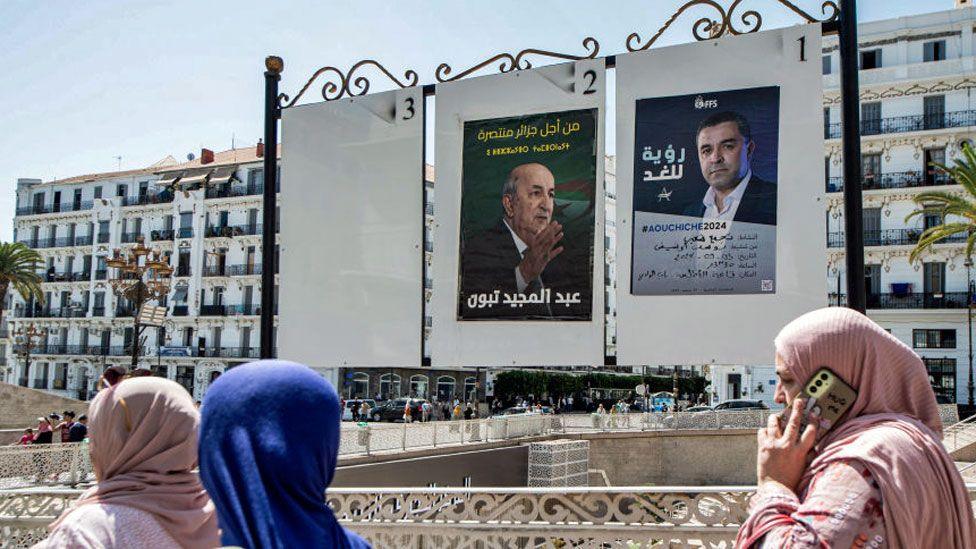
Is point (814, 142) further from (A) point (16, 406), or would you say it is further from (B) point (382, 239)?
(A) point (16, 406)

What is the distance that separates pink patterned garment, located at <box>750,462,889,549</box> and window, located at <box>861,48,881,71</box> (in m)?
42.0

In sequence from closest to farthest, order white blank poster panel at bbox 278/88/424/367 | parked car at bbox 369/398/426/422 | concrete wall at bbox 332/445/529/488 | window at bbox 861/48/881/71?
white blank poster panel at bbox 278/88/424/367
concrete wall at bbox 332/445/529/488
parked car at bbox 369/398/426/422
window at bbox 861/48/881/71

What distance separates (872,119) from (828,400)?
4168 centimetres

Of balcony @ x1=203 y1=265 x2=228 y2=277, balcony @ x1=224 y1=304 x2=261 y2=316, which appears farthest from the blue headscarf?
balcony @ x1=203 y1=265 x2=228 y2=277

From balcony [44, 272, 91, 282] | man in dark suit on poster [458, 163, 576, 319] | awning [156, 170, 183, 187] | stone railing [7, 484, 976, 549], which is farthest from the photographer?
balcony [44, 272, 91, 282]

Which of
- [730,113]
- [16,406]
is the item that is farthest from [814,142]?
[16,406]

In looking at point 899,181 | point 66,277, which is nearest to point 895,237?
point 899,181

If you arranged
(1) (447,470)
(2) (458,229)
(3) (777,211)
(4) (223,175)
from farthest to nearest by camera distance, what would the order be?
(4) (223,175) → (1) (447,470) → (2) (458,229) → (3) (777,211)

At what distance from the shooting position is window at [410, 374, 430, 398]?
50.9m

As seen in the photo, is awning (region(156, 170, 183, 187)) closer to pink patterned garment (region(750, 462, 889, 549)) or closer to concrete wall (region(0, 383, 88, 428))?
concrete wall (region(0, 383, 88, 428))

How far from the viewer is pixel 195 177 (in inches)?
2105

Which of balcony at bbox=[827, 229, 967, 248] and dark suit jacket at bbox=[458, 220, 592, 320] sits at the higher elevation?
balcony at bbox=[827, 229, 967, 248]

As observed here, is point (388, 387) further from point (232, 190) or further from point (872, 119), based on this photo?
point (872, 119)

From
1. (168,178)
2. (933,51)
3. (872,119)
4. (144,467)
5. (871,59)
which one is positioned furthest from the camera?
(168,178)
